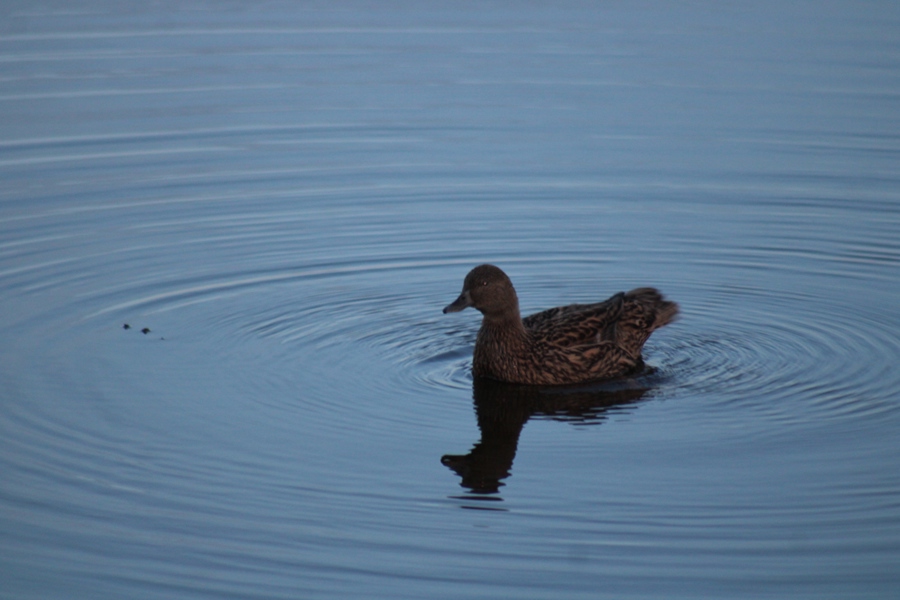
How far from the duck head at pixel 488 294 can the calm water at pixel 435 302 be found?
0.66 metres

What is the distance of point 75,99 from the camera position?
2088 cm

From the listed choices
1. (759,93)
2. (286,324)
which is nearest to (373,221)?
(286,324)

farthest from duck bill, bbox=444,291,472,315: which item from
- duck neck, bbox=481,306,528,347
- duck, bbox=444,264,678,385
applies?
duck neck, bbox=481,306,528,347

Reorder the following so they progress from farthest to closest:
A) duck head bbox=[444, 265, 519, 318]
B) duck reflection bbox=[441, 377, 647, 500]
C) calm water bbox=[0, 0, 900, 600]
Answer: duck head bbox=[444, 265, 519, 318]
duck reflection bbox=[441, 377, 647, 500]
calm water bbox=[0, 0, 900, 600]

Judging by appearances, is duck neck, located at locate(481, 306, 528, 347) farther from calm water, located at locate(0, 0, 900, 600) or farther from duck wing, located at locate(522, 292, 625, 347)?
calm water, located at locate(0, 0, 900, 600)

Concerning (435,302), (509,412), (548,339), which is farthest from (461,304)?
(435,302)

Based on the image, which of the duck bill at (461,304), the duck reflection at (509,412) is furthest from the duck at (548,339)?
the duck reflection at (509,412)

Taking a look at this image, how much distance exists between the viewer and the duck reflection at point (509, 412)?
29.9 ft

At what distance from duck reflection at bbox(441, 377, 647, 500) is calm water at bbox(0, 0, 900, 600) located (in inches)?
1.4

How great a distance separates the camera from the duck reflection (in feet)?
29.9

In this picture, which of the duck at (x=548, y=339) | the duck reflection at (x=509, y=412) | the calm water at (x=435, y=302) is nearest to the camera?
the calm water at (x=435, y=302)

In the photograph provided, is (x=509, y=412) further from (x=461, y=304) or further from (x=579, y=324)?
(x=579, y=324)

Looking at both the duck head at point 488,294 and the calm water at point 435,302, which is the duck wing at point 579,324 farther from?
the calm water at point 435,302

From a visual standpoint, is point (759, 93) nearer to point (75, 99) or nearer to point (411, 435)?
point (75, 99)
